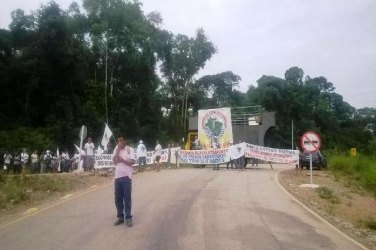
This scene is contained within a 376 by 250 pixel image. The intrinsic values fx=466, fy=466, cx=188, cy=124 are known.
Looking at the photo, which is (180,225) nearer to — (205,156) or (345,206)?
(345,206)

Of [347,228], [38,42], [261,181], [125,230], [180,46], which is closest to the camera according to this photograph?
[125,230]

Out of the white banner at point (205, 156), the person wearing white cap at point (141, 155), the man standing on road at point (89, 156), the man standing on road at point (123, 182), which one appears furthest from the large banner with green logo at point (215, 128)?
the man standing on road at point (123, 182)

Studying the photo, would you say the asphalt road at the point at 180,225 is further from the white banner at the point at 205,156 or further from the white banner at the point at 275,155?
the white banner at the point at 275,155

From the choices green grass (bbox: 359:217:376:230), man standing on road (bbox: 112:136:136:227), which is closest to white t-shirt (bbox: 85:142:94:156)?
man standing on road (bbox: 112:136:136:227)

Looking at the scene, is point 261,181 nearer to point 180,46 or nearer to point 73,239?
point 73,239

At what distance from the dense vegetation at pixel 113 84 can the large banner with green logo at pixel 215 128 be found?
9902 mm

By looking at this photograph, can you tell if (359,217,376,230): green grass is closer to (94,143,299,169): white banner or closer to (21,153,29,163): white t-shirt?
(94,143,299,169): white banner

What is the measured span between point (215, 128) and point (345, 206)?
17758mm

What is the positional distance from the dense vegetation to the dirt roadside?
560 inches

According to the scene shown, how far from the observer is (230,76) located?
72.8 m

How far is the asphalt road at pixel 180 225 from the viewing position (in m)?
8.55

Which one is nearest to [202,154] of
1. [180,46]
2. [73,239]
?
[73,239]

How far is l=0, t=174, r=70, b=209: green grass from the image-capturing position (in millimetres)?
15047

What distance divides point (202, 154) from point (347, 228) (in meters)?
18.9
